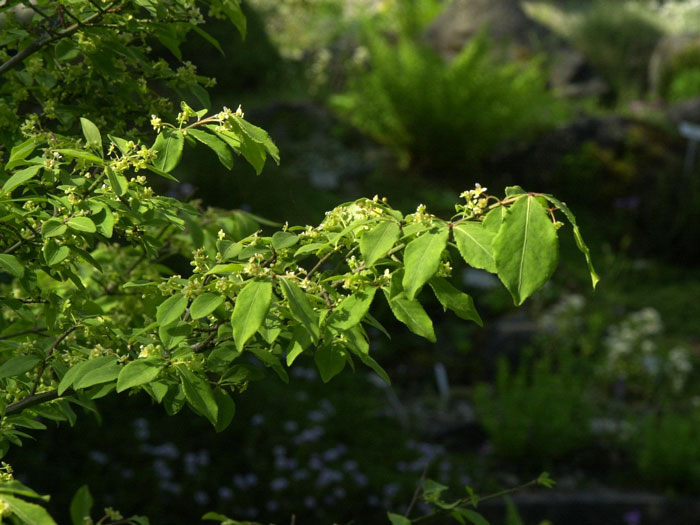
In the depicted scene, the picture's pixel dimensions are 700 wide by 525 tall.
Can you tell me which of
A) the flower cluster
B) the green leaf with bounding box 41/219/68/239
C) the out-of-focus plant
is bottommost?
the out-of-focus plant

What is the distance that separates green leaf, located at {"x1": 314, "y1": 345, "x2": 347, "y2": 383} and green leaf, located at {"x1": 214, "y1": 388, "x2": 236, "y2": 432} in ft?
0.61

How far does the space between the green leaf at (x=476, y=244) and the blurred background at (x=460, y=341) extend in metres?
1.00

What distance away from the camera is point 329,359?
1360mm

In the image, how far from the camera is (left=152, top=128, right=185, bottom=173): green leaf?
4.52 feet

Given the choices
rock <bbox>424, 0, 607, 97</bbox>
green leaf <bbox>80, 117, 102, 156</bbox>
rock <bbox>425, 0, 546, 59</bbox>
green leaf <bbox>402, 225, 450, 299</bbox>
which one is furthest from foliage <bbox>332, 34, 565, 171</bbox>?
green leaf <bbox>402, 225, 450, 299</bbox>

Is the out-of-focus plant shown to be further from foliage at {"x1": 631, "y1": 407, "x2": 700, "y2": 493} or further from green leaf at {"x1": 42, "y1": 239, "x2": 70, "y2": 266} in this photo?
green leaf at {"x1": 42, "y1": 239, "x2": 70, "y2": 266}

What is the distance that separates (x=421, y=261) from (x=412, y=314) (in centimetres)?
15

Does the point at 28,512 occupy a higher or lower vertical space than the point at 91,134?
lower

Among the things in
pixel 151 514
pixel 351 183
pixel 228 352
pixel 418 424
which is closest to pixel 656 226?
pixel 351 183

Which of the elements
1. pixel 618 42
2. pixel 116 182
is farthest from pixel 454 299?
pixel 618 42

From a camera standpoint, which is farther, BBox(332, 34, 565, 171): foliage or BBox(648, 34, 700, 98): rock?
BBox(648, 34, 700, 98): rock

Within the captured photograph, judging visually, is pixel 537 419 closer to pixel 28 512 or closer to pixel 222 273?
pixel 222 273

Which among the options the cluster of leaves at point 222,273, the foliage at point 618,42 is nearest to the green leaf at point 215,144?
the cluster of leaves at point 222,273

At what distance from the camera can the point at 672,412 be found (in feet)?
17.7
